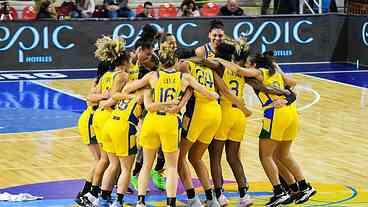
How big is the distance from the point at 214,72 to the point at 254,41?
45.8 feet

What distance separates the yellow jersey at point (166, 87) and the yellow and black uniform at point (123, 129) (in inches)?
17.7

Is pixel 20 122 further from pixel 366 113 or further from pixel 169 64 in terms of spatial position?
pixel 169 64

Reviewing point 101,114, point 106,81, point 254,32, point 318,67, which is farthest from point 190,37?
point 101,114

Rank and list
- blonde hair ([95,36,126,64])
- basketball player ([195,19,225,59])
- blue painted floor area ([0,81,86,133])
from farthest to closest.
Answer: blue painted floor area ([0,81,86,133]) → basketball player ([195,19,225,59]) → blonde hair ([95,36,126,64])

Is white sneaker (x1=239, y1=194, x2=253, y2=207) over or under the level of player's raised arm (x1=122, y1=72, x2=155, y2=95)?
under

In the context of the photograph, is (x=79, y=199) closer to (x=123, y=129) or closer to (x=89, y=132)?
(x=89, y=132)

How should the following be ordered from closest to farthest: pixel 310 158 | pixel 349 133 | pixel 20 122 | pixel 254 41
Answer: pixel 310 158 → pixel 349 133 → pixel 20 122 → pixel 254 41

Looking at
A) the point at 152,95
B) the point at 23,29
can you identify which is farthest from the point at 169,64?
the point at 23,29

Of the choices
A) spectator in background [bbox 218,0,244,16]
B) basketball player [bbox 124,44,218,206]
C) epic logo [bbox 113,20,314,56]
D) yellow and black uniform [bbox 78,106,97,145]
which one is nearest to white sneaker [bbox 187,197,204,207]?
basketball player [bbox 124,44,218,206]

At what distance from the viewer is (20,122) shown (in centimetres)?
1830

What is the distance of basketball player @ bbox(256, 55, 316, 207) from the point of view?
1198 centimetres

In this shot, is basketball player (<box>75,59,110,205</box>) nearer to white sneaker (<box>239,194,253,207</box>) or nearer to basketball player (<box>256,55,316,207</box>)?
white sneaker (<box>239,194,253,207</box>)

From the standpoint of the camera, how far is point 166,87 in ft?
36.8

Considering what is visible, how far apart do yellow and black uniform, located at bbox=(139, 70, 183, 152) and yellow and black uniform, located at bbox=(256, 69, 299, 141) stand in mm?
1270
